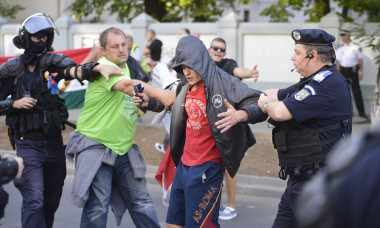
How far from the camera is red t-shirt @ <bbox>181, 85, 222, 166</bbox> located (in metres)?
4.70

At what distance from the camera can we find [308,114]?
4.22 m

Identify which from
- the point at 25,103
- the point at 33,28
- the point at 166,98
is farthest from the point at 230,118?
the point at 33,28

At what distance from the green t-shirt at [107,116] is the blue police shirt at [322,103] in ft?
4.70

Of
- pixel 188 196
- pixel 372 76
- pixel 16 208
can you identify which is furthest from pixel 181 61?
pixel 372 76

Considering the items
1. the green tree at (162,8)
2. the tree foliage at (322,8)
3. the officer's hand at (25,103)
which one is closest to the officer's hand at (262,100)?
the officer's hand at (25,103)

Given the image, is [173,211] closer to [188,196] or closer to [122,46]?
[188,196]

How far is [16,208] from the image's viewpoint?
Answer: 766 cm

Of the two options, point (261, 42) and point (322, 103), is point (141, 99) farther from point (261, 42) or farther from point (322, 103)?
point (261, 42)

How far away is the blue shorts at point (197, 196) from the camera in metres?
4.64

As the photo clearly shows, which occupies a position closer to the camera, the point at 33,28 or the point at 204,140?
the point at 204,140

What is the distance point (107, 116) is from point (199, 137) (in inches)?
33.0

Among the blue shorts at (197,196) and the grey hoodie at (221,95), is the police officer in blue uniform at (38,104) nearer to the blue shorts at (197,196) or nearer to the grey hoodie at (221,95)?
the grey hoodie at (221,95)

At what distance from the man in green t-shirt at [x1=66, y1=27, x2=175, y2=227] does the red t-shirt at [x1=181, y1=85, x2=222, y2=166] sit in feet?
1.14

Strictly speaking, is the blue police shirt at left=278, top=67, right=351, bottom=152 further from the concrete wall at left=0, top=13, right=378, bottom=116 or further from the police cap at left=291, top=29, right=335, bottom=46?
the concrete wall at left=0, top=13, right=378, bottom=116
